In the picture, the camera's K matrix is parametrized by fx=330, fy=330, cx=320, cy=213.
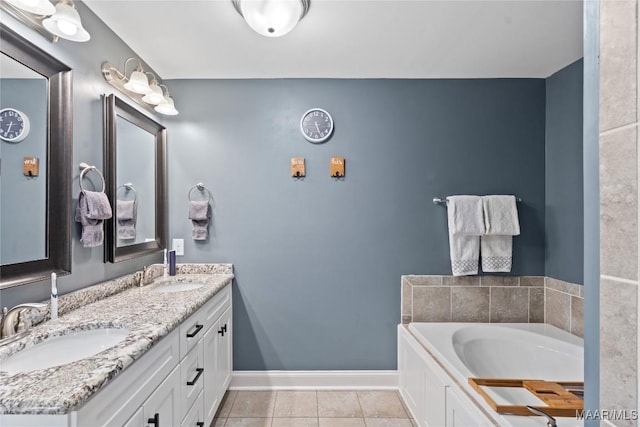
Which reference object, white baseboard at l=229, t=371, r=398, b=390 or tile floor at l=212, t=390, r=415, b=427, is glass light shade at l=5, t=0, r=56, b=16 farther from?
white baseboard at l=229, t=371, r=398, b=390

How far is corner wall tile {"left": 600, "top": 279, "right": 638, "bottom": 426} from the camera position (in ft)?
1.59

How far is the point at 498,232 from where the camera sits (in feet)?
8.11

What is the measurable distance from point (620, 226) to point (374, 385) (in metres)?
2.48

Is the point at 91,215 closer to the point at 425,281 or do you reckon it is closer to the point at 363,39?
the point at 363,39

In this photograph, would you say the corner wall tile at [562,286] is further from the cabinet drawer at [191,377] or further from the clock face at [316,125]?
the cabinet drawer at [191,377]

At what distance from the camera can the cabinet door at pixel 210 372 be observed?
6.31 ft

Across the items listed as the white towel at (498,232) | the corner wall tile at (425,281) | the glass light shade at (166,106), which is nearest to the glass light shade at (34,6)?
the glass light shade at (166,106)

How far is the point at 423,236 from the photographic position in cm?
262

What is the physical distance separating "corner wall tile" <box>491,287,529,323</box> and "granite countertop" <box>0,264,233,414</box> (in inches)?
82.1

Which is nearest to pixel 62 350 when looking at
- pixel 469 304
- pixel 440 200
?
pixel 440 200

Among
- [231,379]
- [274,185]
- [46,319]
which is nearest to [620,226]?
[46,319]

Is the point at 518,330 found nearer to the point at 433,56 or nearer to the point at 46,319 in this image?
the point at 433,56

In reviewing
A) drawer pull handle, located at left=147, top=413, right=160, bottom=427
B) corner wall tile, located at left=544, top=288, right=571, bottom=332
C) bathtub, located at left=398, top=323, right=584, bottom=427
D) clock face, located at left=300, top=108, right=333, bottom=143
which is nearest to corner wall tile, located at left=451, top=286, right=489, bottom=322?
bathtub, located at left=398, top=323, right=584, bottom=427

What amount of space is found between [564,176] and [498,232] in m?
0.63
